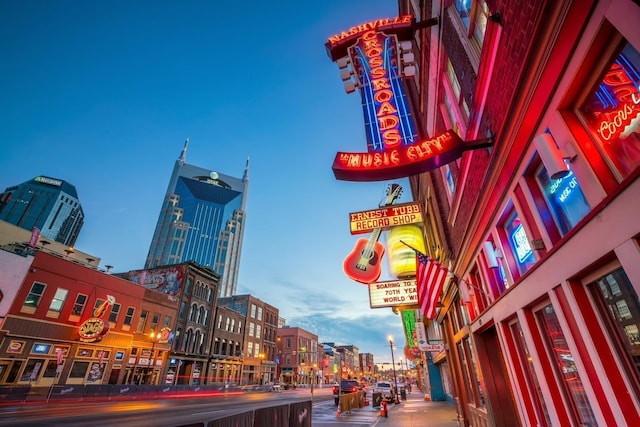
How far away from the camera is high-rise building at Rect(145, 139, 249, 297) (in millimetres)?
147250

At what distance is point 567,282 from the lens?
3.69 metres

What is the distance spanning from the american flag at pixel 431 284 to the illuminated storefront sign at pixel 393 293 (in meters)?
3.58

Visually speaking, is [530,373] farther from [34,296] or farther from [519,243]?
[34,296]

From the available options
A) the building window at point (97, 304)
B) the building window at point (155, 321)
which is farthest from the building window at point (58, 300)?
the building window at point (155, 321)

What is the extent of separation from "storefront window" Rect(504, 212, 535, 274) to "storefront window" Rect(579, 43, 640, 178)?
2.57 meters

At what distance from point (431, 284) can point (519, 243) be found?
407 centimetres

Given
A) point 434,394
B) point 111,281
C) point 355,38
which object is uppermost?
point 355,38

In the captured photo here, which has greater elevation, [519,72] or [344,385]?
[519,72]

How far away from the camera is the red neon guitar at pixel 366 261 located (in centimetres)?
1359

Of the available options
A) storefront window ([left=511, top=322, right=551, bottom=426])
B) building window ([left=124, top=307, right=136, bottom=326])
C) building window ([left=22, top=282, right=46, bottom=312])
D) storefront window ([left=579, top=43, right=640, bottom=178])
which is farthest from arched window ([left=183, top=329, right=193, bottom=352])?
storefront window ([left=579, top=43, right=640, bottom=178])

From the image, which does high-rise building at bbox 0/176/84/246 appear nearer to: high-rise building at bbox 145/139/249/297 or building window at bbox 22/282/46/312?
high-rise building at bbox 145/139/249/297

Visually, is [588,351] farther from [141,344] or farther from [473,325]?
[141,344]

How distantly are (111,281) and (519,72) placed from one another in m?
38.0

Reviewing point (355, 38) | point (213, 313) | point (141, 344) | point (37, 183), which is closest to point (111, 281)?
point (141, 344)
